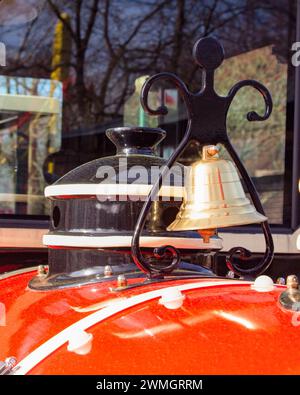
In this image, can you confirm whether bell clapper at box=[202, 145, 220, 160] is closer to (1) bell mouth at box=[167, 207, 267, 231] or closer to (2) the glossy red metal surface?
(1) bell mouth at box=[167, 207, 267, 231]

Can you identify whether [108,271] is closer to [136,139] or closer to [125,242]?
[125,242]

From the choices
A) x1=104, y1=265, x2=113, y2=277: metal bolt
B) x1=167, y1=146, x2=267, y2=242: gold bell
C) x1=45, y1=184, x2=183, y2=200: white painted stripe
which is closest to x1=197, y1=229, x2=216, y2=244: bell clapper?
x1=167, y1=146, x2=267, y2=242: gold bell

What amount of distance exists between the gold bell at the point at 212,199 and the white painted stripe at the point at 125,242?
88mm

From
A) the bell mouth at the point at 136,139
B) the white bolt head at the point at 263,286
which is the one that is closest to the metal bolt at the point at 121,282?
the white bolt head at the point at 263,286

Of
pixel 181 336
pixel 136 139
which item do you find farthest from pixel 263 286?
pixel 136 139

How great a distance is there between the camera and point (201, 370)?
1201 mm

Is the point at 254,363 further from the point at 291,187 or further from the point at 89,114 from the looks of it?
the point at 89,114

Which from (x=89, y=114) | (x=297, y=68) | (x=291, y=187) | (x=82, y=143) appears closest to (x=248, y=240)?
(x=291, y=187)

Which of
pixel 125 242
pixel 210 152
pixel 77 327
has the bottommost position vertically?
pixel 77 327

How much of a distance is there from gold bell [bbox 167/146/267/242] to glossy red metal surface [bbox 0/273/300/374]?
0.15 m

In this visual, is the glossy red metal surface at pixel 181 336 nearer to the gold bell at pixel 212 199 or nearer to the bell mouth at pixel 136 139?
the gold bell at pixel 212 199

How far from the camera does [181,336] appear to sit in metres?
1.28

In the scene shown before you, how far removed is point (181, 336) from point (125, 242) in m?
0.45

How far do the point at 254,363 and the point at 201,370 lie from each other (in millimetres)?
92
